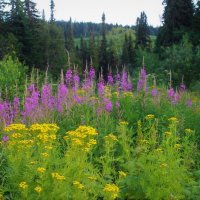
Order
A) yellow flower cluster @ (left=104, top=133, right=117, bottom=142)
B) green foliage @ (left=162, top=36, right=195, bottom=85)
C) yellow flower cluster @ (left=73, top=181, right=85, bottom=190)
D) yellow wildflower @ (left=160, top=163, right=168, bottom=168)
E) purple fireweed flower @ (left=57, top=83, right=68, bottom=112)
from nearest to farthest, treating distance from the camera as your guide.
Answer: yellow flower cluster @ (left=73, top=181, right=85, bottom=190) → yellow wildflower @ (left=160, top=163, right=168, bottom=168) → yellow flower cluster @ (left=104, top=133, right=117, bottom=142) → purple fireweed flower @ (left=57, top=83, right=68, bottom=112) → green foliage @ (left=162, top=36, right=195, bottom=85)

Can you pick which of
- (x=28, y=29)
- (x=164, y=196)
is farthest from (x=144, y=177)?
(x=28, y=29)

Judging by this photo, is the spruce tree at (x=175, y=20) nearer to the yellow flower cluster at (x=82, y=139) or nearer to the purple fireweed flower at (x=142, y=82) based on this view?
the purple fireweed flower at (x=142, y=82)

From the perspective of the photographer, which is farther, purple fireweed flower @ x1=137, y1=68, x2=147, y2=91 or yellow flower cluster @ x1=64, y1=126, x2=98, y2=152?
purple fireweed flower @ x1=137, y1=68, x2=147, y2=91

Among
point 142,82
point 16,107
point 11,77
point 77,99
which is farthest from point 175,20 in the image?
point 16,107

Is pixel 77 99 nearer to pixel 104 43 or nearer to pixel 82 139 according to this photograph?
pixel 82 139

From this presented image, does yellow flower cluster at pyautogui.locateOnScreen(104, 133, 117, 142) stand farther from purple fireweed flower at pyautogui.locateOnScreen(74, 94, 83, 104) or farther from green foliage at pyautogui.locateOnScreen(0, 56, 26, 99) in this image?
green foliage at pyautogui.locateOnScreen(0, 56, 26, 99)

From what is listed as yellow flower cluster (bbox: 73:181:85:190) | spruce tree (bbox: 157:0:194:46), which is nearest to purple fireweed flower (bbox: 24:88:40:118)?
yellow flower cluster (bbox: 73:181:85:190)

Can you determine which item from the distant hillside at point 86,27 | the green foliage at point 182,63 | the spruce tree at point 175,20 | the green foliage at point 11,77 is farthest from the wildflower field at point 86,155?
the distant hillside at point 86,27

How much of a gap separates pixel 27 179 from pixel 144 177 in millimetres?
1383

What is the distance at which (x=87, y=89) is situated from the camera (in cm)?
784

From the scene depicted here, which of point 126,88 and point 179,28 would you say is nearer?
point 126,88

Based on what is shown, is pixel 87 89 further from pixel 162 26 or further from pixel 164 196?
pixel 162 26

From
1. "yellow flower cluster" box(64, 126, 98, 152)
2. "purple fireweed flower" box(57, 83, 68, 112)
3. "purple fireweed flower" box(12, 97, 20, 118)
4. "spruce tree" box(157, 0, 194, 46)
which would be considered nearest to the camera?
"yellow flower cluster" box(64, 126, 98, 152)

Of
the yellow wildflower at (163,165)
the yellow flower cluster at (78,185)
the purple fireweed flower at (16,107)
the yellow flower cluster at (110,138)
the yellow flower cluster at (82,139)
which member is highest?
the yellow flower cluster at (82,139)
